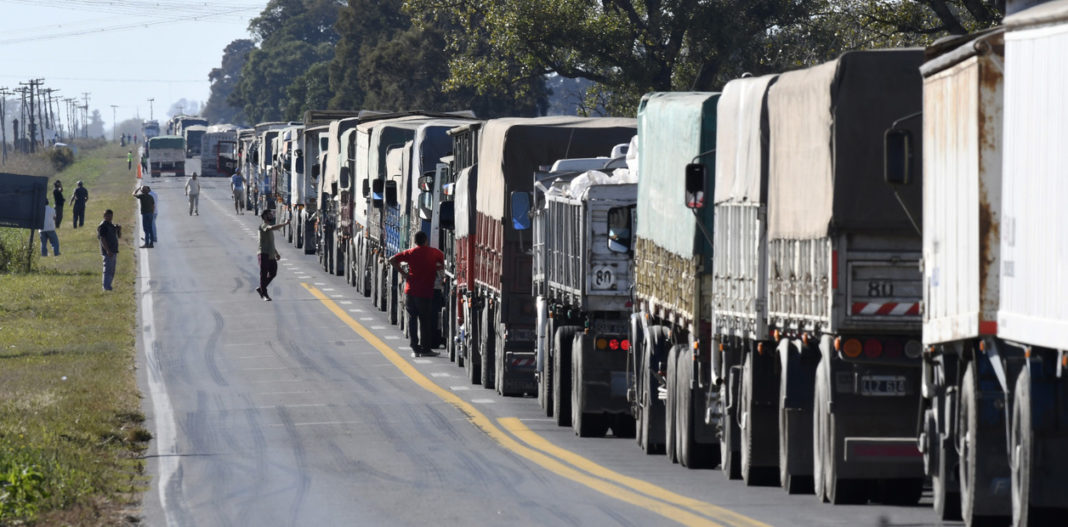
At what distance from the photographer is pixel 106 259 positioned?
3831 centimetres

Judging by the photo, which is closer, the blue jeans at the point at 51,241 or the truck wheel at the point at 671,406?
the truck wheel at the point at 671,406

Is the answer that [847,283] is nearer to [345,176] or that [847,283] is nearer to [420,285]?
[420,285]

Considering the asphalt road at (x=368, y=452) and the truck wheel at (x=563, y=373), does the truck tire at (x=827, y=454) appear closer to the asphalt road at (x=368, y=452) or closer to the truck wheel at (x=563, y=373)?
the asphalt road at (x=368, y=452)

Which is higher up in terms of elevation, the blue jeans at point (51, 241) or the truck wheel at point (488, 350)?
the blue jeans at point (51, 241)

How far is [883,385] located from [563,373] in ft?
23.6

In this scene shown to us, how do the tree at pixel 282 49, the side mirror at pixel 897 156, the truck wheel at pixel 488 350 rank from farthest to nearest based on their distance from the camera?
the tree at pixel 282 49 → the truck wheel at pixel 488 350 → the side mirror at pixel 897 156

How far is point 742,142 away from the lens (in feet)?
47.5

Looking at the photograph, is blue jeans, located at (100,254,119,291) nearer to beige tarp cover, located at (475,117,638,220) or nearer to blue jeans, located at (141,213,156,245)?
blue jeans, located at (141,213,156,245)

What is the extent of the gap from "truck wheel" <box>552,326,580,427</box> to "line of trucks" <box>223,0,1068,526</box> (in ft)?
0.09

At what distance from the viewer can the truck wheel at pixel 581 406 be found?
1848 centimetres

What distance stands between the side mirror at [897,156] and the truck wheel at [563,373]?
7.82 metres

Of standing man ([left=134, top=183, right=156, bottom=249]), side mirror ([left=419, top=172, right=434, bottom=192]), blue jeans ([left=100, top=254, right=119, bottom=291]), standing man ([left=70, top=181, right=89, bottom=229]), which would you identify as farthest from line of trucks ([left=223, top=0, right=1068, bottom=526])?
standing man ([left=70, top=181, right=89, bottom=229])

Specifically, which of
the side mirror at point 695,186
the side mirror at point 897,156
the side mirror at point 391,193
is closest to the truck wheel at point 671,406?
the side mirror at point 695,186

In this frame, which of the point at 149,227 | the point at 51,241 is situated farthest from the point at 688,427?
the point at 149,227
